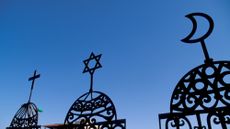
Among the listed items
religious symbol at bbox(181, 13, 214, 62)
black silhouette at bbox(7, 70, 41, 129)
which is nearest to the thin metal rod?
religious symbol at bbox(181, 13, 214, 62)

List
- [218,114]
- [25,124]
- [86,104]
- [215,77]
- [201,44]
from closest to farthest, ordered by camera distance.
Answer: [218,114] < [215,77] < [201,44] < [86,104] < [25,124]

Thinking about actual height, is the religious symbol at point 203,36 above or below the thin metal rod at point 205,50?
above

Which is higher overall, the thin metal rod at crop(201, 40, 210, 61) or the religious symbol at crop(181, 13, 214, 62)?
the religious symbol at crop(181, 13, 214, 62)

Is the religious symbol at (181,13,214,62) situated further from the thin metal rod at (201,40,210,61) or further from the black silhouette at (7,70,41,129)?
the black silhouette at (7,70,41,129)

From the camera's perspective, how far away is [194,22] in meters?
4.12

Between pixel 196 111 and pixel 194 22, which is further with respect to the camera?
pixel 194 22

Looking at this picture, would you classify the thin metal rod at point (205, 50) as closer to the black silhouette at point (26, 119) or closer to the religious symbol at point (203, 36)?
the religious symbol at point (203, 36)

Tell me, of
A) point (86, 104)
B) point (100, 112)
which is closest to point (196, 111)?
point (100, 112)

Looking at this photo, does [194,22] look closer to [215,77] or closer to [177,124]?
[215,77]

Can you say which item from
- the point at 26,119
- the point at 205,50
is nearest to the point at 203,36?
the point at 205,50

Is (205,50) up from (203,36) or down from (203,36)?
down

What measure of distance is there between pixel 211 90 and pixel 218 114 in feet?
1.36

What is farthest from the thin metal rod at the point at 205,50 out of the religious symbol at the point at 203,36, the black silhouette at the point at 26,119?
the black silhouette at the point at 26,119

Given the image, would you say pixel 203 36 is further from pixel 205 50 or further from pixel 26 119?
pixel 26 119
